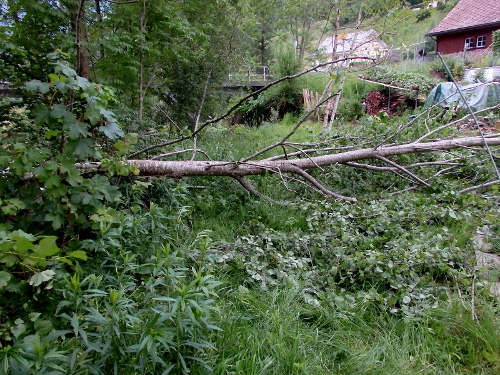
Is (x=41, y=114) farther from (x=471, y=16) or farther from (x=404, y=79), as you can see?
(x=471, y=16)

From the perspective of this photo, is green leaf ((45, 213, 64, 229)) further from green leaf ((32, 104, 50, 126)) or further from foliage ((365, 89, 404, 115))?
foliage ((365, 89, 404, 115))

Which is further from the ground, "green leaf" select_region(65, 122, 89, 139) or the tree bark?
"green leaf" select_region(65, 122, 89, 139)

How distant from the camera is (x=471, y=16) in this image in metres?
20.8

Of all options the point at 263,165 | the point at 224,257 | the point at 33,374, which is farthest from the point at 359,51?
the point at 33,374

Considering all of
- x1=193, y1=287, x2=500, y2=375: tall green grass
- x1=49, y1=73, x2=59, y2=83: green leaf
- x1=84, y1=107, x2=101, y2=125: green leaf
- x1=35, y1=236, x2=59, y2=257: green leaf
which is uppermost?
x1=49, y1=73, x2=59, y2=83: green leaf

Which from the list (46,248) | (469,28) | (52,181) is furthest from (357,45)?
(469,28)

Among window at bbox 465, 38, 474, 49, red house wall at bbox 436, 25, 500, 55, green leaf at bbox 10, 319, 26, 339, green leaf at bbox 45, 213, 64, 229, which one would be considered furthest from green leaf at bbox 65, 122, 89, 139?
window at bbox 465, 38, 474, 49

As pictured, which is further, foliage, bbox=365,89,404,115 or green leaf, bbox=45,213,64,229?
foliage, bbox=365,89,404,115

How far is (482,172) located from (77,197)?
4.71 metres

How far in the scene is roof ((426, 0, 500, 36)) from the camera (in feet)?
63.8

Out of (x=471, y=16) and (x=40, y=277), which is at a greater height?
(x=471, y=16)

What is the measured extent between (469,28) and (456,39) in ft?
4.94

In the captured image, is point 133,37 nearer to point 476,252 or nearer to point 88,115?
point 88,115

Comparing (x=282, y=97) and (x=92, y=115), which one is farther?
(x=282, y=97)
